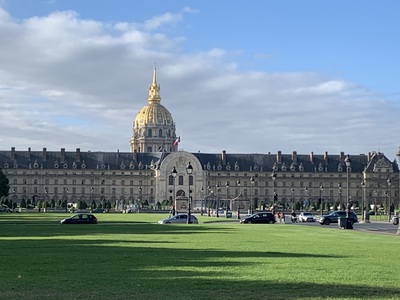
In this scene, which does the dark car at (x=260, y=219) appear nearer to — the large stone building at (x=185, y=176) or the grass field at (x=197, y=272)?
the grass field at (x=197, y=272)

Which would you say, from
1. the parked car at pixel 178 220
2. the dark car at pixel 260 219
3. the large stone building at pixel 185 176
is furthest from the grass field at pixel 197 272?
the large stone building at pixel 185 176

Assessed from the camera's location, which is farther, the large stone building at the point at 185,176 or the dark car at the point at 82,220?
the large stone building at the point at 185,176

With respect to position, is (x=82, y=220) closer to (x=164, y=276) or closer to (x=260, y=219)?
(x=260, y=219)

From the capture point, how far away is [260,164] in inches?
6334

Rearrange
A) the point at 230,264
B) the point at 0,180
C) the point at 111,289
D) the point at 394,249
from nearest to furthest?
the point at 111,289 < the point at 230,264 < the point at 394,249 < the point at 0,180

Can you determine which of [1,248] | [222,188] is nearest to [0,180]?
[222,188]

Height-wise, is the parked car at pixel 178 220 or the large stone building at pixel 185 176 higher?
the large stone building at pixel 185 176

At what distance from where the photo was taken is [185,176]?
530 feet

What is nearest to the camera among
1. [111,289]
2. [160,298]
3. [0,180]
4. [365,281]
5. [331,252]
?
[160,298]

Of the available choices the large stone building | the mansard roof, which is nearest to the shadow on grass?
the large stone building

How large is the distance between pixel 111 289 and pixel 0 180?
306 feet

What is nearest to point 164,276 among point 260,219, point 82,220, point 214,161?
point 82,220

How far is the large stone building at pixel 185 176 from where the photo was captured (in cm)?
15725

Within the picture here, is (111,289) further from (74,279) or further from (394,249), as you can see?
(394,249)
